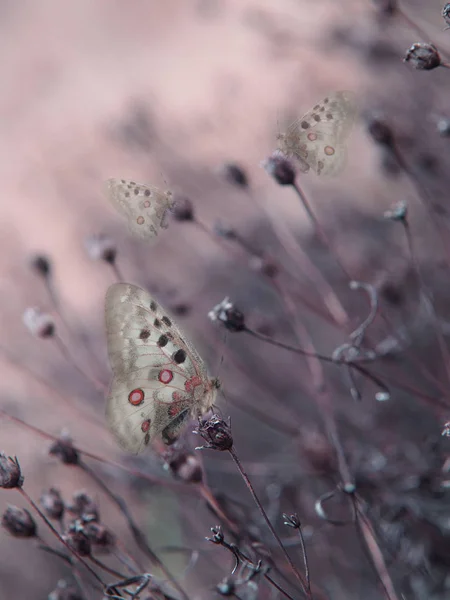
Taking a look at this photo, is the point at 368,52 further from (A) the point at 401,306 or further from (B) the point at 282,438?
(B) the point at 282,438

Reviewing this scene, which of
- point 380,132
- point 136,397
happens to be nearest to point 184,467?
point 136,397

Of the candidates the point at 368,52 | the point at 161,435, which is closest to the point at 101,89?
the point at 368,52

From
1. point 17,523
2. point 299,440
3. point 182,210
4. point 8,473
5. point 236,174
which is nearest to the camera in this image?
point 8,473

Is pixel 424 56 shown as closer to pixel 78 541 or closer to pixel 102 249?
pixel 102 249

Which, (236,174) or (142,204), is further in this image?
(236,174)

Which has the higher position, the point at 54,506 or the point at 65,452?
the point at 65,452

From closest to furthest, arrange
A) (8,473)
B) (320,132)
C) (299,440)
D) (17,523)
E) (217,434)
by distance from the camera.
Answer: (217,434) → (8,473) → (17,523) → (320,132) → (299,440)

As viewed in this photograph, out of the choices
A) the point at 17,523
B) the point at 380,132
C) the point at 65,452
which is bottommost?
the point at 17,523
